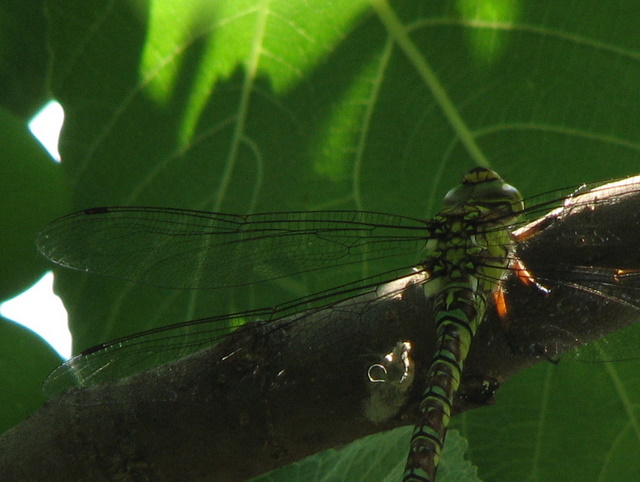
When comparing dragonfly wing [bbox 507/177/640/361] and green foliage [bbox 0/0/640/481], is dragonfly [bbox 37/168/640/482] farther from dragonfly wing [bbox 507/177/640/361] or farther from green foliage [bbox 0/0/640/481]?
green foliage [bbox 0/0/640/481]

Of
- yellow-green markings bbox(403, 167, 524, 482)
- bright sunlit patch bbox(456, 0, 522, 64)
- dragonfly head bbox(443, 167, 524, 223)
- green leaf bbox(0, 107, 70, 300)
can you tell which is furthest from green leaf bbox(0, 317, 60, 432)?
bright sunlit patch bbox(456, 0, 522, 64)

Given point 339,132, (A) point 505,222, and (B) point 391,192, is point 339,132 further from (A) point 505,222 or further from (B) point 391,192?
(A) point 505,222

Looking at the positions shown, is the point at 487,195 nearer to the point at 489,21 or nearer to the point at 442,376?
the point at 489,21

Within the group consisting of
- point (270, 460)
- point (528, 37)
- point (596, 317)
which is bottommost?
point (270, 460)

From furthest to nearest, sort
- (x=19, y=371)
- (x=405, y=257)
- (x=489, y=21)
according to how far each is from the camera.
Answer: (x=405, y=257) < (x=489, y=21) < (x=19, y=371)

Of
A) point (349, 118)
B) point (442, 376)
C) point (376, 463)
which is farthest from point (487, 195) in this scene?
point (376, 463)

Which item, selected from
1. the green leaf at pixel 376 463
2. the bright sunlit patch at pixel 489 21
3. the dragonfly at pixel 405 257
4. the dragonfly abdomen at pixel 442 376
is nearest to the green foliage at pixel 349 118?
the bright sunlit patch at pixel 489 21

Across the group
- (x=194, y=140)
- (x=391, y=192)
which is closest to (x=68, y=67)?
(x=194, y=140)
